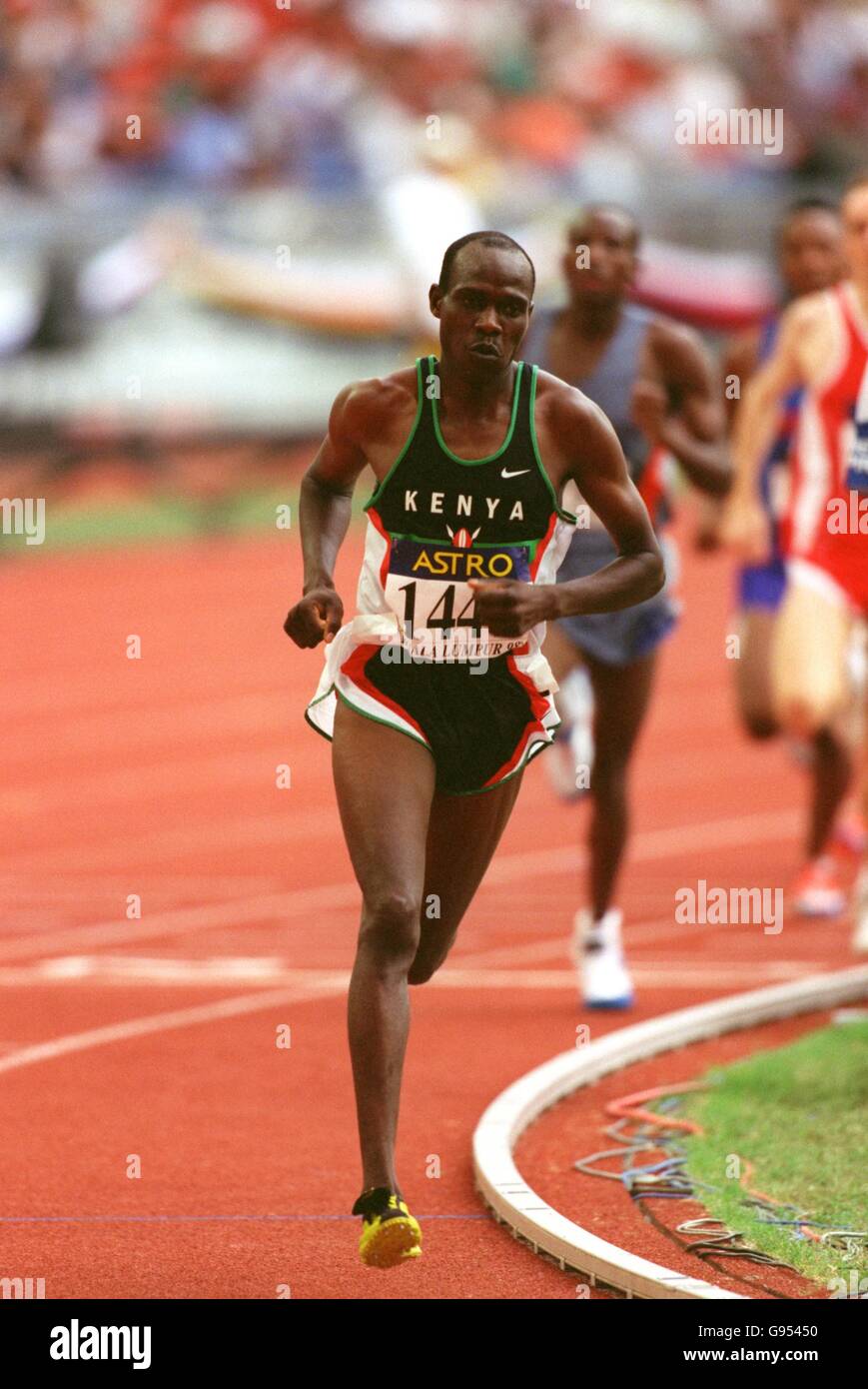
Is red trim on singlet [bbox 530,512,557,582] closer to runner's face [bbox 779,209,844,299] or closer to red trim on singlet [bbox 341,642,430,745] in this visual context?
red trim on singlet [bbox 341,642,430,745]

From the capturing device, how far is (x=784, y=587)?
9.39m

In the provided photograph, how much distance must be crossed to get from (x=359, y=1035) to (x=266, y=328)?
18.0 meters

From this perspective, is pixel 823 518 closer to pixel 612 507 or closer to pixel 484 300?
pixel 612 507

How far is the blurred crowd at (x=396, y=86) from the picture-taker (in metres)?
24.2

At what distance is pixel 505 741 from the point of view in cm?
507

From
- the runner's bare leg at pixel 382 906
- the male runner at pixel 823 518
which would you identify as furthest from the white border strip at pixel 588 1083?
the male runner at pixel 823 518

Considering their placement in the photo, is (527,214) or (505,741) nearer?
(505,741)

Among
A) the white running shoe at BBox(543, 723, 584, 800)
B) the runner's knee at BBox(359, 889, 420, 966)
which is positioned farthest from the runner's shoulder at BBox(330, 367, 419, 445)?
the white running shoe at BBox(543, 723, 584, 800)

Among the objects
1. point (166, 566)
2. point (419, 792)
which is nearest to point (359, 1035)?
point (419, 792)

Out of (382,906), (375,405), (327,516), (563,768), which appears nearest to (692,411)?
(563,768)

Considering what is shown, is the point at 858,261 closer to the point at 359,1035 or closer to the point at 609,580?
the point at 609,580

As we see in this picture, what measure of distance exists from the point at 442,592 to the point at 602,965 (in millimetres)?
3305

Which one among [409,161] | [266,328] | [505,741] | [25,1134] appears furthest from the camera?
[409,161]
